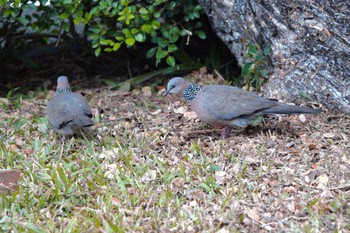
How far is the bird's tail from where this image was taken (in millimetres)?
5609

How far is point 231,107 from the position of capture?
5.83 metres

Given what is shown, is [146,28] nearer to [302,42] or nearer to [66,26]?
[66,26]

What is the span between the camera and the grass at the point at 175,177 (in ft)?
14.7

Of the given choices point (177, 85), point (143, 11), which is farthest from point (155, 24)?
point (177, 85)

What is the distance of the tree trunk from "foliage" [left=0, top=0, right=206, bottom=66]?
0.69 meters

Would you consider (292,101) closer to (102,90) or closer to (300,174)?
(300,174)

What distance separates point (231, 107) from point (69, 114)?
1.47 meters

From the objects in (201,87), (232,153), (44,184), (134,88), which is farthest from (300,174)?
(134,88)

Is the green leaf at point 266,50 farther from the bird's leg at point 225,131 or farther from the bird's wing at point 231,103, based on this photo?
the bird's leg at point 225,131

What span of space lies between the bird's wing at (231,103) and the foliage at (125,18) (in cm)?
130

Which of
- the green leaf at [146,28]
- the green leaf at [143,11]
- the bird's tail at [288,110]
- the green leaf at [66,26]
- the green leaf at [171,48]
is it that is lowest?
the bird's tail at [288,110]

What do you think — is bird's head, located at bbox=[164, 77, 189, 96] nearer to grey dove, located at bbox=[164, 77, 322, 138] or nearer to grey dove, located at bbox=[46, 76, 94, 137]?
grey dove, located at bbox=[164, 77, 322, 138]

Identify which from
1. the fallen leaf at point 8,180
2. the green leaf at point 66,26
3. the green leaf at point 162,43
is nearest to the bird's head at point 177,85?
the green leaf at point 162,43

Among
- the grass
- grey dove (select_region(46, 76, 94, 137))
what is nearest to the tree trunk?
the grass
